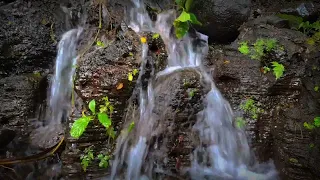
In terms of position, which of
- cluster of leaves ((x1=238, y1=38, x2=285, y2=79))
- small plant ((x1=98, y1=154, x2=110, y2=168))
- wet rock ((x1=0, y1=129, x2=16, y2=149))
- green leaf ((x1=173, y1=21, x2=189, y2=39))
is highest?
green leaf ((x1=173, y1=21, x2=189, y2=39))

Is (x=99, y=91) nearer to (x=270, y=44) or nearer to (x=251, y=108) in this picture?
(x=251, y=108)

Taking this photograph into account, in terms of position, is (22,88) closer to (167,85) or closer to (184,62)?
(167,85)

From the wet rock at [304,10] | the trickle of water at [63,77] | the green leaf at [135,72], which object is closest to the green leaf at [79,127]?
the green leaf at [135,72]

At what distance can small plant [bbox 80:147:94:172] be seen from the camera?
3594 millimetres

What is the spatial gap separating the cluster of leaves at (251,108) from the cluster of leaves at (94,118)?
213 cm

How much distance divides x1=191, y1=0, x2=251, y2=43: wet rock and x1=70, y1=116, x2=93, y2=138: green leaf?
11.1ft

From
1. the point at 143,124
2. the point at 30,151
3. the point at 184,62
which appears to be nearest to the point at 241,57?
the point at 184,62

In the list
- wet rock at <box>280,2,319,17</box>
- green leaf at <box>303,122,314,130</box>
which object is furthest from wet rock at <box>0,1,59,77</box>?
wet rock at <box>280,2,319,17</box>

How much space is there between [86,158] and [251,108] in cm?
264

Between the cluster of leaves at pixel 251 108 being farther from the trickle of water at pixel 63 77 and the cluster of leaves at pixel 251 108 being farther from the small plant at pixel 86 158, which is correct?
the trickle of water at pixel 63 77

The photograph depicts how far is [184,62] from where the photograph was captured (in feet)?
17.5

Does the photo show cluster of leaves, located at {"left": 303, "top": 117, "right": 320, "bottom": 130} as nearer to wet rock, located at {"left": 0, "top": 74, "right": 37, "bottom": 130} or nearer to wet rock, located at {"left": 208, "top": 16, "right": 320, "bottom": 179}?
wet rock, located at {"left": 208, "top": 16, "right": 320, "bottom": 179}

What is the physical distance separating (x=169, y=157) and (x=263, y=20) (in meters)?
3.71

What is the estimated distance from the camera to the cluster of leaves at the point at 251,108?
439 cm
